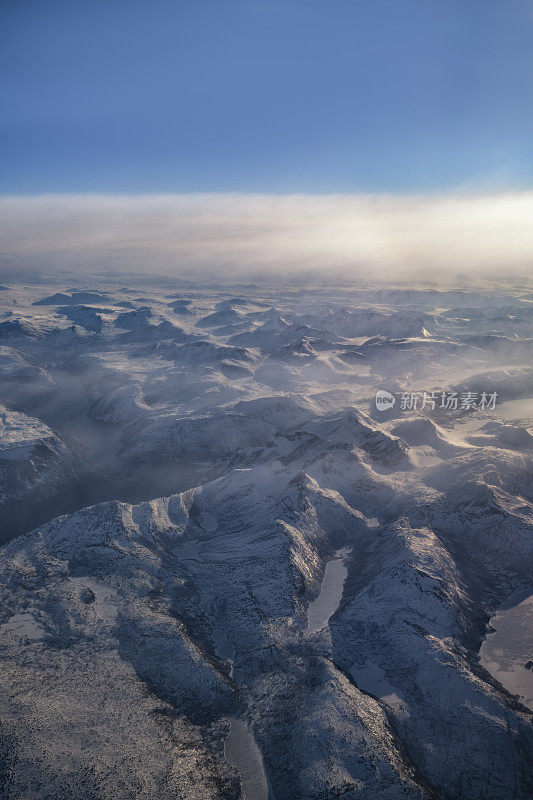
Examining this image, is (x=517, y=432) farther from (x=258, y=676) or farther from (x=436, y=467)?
(x=258, y=676)

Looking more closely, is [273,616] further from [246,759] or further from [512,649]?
[512,649]

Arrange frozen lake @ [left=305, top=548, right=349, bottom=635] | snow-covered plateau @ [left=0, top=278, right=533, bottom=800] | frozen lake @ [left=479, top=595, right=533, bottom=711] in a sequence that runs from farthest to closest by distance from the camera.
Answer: frozen lake @ [left=305, top=548, right=349, bottom=635] < frozen lake @ [left=479, top=595, right=533, bottom=711] < snow-covered plateau @ [left=0, top=278, right=533, bottom=800]

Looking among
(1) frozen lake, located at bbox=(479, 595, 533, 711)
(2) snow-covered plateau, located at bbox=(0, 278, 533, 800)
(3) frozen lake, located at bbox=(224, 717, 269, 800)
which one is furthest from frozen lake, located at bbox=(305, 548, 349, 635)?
(1) frozen lake, located at bbox=(479, 595, 533, 711)

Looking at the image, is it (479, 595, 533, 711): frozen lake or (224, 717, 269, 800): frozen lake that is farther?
(479, 595, 533, 711): frozen lake

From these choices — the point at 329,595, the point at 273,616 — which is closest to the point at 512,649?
the point at 329,595

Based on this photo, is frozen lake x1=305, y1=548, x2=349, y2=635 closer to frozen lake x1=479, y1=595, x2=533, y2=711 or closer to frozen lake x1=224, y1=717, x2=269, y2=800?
frozen lake x1=224, y1=717, x2=269, y2=800

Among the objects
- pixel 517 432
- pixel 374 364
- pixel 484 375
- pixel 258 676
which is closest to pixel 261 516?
pixel 258 676
